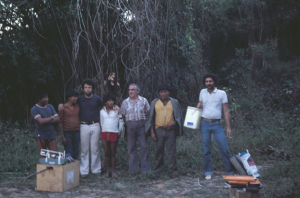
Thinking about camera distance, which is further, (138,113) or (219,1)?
(219,1)

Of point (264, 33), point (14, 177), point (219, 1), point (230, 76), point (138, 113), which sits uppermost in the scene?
point (219, 1)

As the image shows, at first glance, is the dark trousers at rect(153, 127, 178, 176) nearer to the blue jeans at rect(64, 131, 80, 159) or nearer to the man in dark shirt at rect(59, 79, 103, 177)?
the man in dark shirt at rect(59, 79, 103, 177)

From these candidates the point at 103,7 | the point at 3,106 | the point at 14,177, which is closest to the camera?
the point at 14,177

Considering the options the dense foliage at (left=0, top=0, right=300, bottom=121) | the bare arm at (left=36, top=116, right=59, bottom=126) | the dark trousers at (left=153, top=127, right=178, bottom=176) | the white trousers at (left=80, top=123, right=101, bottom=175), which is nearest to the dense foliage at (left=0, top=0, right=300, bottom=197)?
the dense foliage at (left=0, top=0, right=300, bottom=121)

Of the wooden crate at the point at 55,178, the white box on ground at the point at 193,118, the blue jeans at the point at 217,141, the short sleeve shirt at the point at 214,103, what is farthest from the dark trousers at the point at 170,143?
the wooden crate at the point at 55,178

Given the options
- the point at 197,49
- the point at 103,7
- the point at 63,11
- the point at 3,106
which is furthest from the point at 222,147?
the point at 3,106

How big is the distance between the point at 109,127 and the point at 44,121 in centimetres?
129

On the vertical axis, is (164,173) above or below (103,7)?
below

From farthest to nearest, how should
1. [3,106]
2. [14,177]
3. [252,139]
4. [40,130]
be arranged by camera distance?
[3,106] → [252,139] → [14,177] → [40,130]

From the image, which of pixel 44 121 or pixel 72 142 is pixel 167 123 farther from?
pixel 44 121

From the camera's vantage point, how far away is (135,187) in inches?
220

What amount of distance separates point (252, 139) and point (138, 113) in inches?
163

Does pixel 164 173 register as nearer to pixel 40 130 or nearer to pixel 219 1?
pixel 40 130

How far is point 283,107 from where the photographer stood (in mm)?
11930
